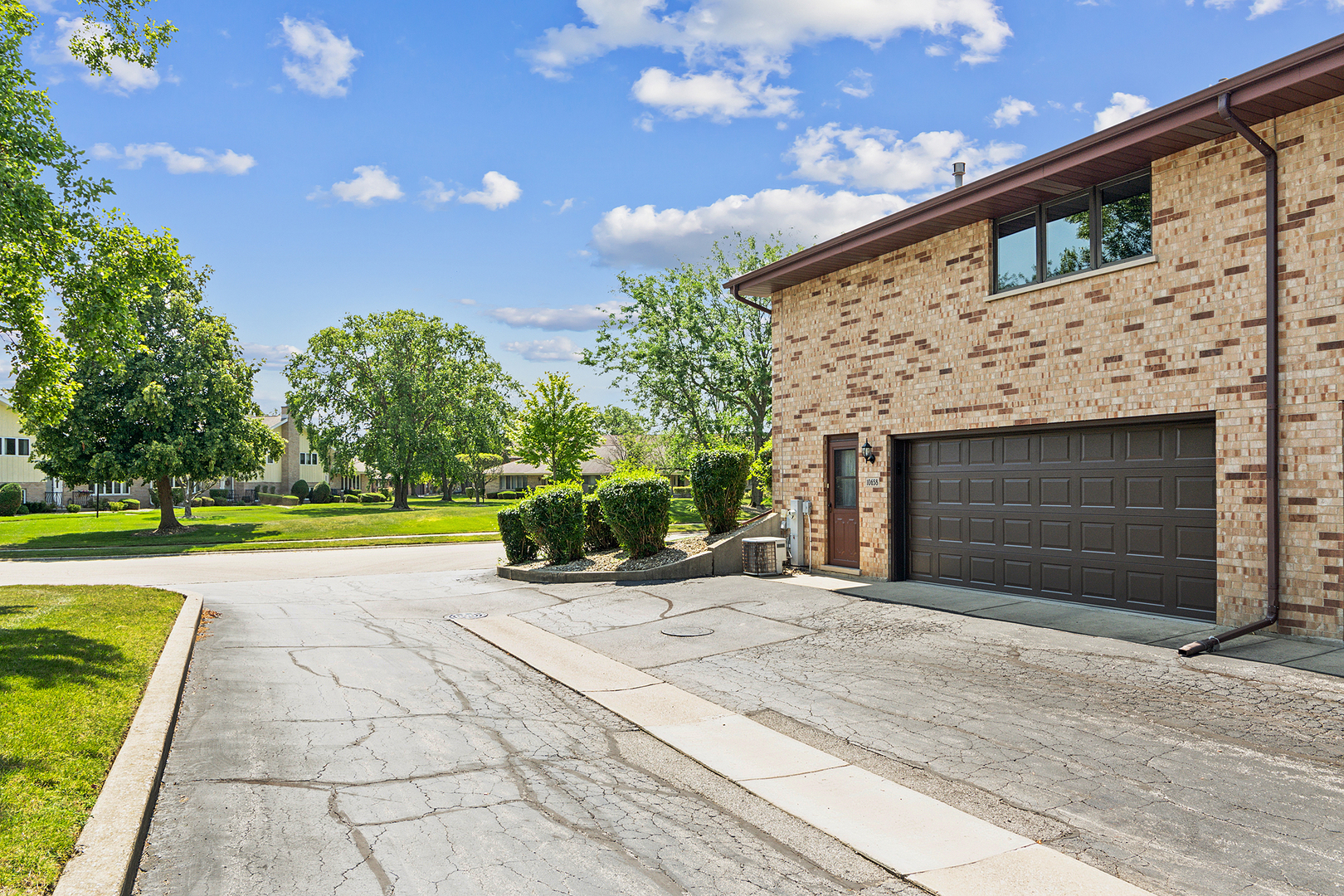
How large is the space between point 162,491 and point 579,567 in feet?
85.5

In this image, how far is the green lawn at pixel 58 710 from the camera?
13.1 ft

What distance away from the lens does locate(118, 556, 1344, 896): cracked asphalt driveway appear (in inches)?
160

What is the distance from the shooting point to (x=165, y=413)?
3062 centimetres

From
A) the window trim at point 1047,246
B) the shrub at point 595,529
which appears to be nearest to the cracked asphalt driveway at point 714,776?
the window trim at point 1047,246

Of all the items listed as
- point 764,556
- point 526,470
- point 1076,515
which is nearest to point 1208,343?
point 1076,515

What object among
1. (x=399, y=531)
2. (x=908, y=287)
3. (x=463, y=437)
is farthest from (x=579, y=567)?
(x=463, y=437)

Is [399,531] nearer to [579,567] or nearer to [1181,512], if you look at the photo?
[579,567]

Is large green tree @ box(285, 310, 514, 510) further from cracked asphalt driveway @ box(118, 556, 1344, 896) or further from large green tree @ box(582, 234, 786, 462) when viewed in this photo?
cracked asphalt driveway @ box(118, 556, 1344, 896)

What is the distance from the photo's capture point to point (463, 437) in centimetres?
5378

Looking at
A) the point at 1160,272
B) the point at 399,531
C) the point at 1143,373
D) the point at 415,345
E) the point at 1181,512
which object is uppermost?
the point at 415,345

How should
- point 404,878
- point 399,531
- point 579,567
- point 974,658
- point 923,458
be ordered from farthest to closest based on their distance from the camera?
point 399,531 < point 579,567 < point 923,458 < point 974,658 < point 404,878

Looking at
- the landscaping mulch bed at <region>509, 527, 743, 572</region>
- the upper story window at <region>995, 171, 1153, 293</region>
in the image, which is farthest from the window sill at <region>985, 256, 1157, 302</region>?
the landscaping mulch bed at <region>509, 527, 743, 572</region>

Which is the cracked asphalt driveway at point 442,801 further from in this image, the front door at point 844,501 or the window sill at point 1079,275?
the window sill at point 1079,275

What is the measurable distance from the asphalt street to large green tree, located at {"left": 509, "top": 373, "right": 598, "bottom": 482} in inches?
696
